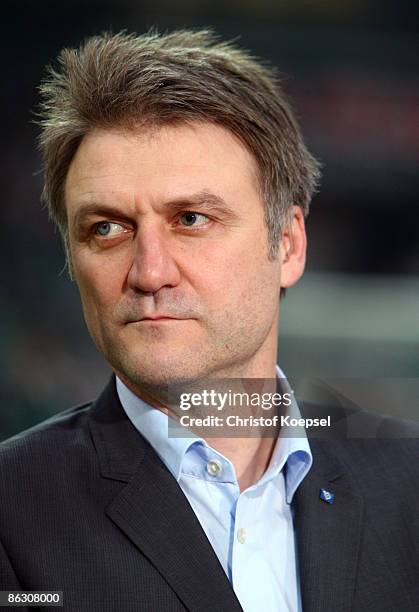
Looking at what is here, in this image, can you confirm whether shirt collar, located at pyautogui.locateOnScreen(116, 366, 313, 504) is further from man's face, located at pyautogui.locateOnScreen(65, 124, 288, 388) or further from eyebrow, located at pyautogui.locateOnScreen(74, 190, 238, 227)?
eyebrow, located at pyautogui.locateOnScreen(74, 190, 238, 227)

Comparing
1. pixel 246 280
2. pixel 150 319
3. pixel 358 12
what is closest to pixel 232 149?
pixel 246 280

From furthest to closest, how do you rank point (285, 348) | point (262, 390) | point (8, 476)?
point (285, 348) < point (262, 390) < point (8, 476)

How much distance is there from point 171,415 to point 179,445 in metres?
0.09

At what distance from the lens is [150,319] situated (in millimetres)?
1617

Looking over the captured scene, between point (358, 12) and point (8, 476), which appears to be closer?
point (8, 476)

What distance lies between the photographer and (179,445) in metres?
1.65

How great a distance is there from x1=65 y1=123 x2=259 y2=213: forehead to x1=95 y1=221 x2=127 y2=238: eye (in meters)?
0.07

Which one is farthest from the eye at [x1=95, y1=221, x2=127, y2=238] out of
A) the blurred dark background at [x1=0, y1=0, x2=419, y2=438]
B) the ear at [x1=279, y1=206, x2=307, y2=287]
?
the blurred dark background at [x1=0, y1=0, x2=419, y2=438]

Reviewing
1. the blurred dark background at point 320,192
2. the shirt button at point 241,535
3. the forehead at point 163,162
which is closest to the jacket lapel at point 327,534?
the shirt button at point 241,535

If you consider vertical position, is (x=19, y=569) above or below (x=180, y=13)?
below

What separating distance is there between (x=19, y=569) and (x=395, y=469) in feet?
2.92

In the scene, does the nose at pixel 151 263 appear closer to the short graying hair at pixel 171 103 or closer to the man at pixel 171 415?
the man at pixel 171 415

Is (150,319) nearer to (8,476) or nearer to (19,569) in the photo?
(8,476)

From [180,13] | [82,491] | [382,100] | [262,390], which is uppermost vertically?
[180,13]
